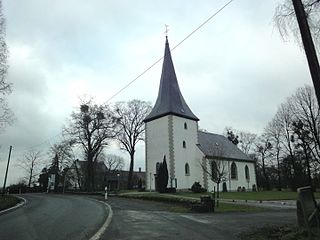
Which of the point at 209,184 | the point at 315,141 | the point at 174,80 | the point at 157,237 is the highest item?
the point at 174,80

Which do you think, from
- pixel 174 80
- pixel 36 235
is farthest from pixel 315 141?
pixel 36 235

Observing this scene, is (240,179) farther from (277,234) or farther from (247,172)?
(277,234)

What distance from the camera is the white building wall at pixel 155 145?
48.5 m

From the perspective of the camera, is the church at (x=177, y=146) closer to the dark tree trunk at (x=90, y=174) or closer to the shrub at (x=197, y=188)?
the shrub at (x=197, y=188)

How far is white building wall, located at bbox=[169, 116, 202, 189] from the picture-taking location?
47.7 metres

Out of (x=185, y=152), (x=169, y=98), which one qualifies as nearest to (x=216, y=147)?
(x=185, y=152)

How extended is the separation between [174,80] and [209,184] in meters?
16.4

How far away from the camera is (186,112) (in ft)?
171

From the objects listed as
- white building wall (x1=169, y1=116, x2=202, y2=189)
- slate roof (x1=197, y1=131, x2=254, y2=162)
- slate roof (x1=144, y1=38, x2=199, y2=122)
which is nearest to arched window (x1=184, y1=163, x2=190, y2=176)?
white building wall (x1=169, y1=116, x2=202, y2=189)

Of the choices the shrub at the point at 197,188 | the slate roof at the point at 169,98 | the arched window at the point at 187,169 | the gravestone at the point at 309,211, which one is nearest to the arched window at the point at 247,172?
the slate roof at the point at 169,98

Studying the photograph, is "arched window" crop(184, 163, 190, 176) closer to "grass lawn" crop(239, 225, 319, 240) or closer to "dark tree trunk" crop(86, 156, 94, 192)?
"dark tree trunk" crop(86, 156, 94, 192)

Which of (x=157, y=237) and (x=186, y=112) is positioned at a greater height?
(x=186, y=112)

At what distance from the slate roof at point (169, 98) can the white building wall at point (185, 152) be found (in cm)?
128

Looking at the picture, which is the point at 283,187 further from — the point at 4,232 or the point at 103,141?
the point at 4,232
